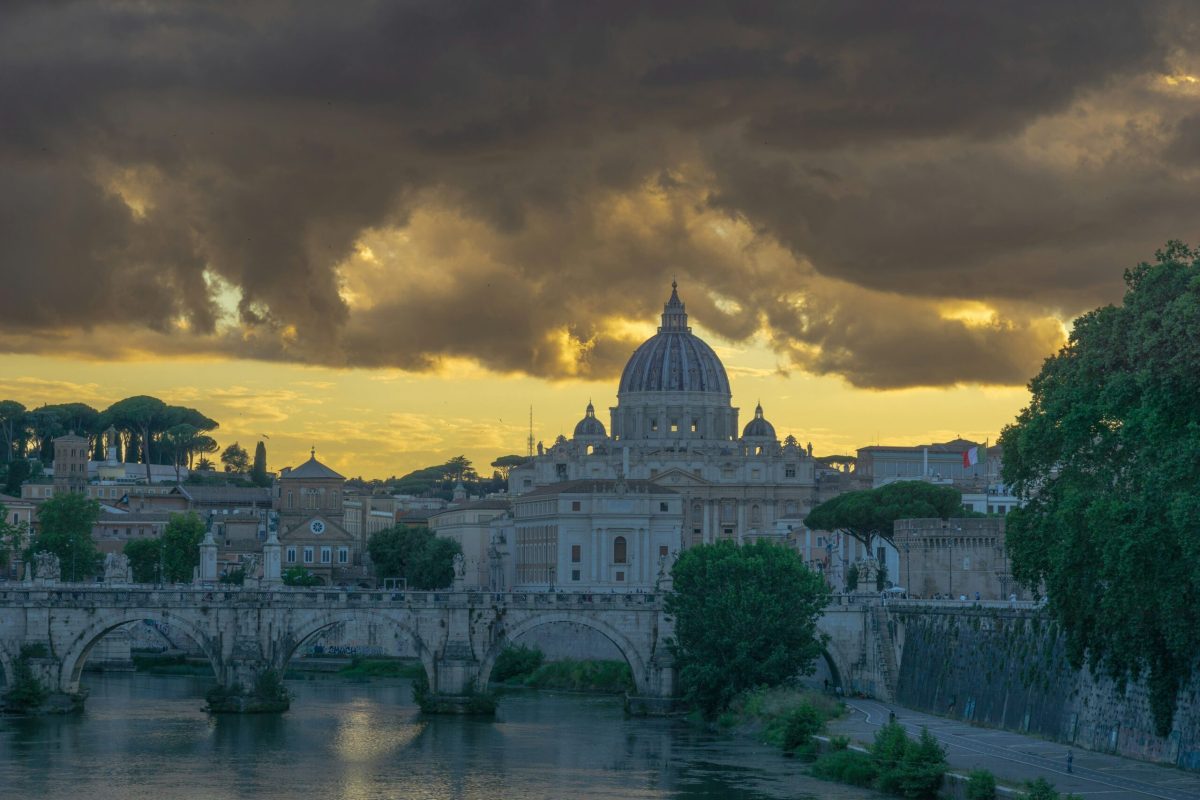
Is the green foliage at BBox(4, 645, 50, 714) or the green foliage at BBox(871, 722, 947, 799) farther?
the green foliage at BBox(4, 645, 50, 714)

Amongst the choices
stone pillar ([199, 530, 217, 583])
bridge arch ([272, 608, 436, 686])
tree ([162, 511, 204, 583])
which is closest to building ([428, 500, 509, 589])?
tree ([162, 511, 204, 583])

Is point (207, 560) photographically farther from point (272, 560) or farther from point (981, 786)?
point (981, 786)

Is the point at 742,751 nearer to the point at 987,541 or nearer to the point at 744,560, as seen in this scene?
the point at 744,560

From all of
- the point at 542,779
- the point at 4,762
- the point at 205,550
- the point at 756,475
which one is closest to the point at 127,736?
the point at 4,762

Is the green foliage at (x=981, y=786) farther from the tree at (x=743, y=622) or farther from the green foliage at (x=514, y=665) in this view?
the green foliage at (x=514, y=665)

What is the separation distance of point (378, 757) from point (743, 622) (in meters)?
14.0

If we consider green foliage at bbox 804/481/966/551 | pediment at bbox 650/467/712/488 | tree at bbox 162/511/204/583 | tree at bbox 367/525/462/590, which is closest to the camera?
green foliage at bbox 804/481/966/551

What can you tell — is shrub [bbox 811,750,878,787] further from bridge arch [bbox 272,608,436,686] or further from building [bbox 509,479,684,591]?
building [bbox 509,479,684,591]

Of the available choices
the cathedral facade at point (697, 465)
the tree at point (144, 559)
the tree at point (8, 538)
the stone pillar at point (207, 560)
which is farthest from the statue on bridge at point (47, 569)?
the cathedral facade at point (697, 465)

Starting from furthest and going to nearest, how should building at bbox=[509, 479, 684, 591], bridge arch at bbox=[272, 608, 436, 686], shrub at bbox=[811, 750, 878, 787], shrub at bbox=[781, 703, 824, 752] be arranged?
building at bbox=[509, 479, 684, 591], bridge arch at bbox=[272, 608, 436, 686], shrub at bbox=[781, 703, 824, 752], shrub at bbox=[811, 750, 878, 787]

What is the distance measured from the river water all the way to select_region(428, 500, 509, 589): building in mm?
83443

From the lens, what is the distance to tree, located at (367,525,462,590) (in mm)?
145375

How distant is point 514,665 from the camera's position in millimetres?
103000

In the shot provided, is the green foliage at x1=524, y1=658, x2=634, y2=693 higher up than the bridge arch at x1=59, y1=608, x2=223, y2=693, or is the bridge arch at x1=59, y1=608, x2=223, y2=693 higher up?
the bridge arch at x1=59, y1=608, x2=223, y2=693
